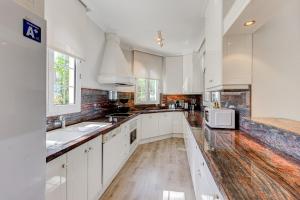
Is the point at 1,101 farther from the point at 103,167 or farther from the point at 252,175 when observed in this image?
the point at 103,167

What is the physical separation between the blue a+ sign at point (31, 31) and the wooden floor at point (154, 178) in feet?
6.76

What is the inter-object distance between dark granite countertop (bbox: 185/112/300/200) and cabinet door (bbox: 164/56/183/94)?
4.31 metres

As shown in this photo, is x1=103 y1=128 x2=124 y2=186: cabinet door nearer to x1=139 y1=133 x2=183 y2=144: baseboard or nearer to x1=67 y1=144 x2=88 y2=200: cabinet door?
x1=67 y1=144 x2=88 y2=200: cabinet door

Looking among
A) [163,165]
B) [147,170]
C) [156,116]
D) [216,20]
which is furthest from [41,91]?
[156,116]

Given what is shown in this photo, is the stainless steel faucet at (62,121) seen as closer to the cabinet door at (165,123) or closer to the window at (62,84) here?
the window at (62,84)

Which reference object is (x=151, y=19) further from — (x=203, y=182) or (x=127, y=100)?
(x=203, y=182)

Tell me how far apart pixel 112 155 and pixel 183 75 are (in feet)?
12.5

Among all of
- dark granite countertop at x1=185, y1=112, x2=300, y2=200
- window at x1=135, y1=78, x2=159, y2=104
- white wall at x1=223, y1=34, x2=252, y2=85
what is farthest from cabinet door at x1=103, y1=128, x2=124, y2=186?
window at x1=135, y1=78, x2=159, y2=104

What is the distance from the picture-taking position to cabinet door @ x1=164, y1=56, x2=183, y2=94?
5812mm

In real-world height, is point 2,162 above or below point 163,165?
above

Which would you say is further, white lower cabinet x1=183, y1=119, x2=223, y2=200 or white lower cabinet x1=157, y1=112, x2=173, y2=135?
white lower cabinet x1=157, y1=112, x2=173, y2=135

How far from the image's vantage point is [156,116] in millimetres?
5129

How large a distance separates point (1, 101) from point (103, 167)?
1.86m

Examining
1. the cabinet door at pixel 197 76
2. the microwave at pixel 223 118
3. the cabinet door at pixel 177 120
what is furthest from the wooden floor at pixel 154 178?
the cabinet door at pixel 197 76
